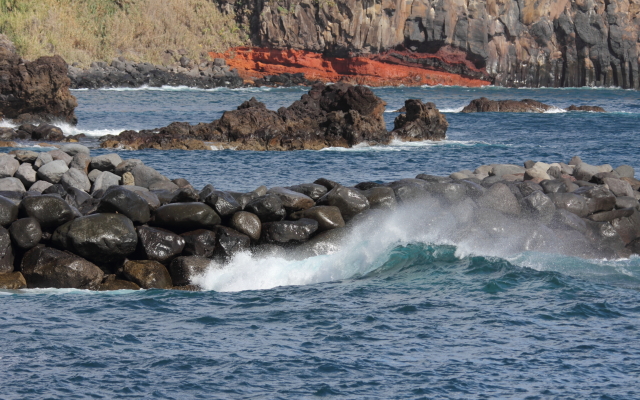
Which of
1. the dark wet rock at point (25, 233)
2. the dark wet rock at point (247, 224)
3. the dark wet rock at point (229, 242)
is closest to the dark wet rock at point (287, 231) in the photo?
the dark wet rock at point (247, 224)

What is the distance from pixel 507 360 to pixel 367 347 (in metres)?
1.16

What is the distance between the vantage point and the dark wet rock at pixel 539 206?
419 inches

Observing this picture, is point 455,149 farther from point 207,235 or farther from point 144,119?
point 207,235

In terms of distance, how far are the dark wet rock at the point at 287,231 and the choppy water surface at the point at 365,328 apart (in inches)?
15.0

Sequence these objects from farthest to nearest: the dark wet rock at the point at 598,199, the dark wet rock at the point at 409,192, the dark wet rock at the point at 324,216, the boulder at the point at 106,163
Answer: the boulder at the point at 106,163, the dark wet rock at the point at 598,199, the dark wet rock at the point at 409,192, the dark wet rock at the point at 324,216

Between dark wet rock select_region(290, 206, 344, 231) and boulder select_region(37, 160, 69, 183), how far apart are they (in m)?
3.94

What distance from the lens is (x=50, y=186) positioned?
11.1m

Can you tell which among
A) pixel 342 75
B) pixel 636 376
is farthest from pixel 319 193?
pixel 342 75

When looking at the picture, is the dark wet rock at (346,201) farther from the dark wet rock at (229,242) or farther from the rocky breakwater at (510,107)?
the rocky breakwater at (510,107)

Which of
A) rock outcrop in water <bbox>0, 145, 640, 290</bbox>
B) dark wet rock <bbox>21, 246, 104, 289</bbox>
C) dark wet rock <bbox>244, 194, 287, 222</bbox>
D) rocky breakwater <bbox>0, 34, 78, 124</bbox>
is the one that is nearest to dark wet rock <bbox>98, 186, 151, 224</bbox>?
rock outcrop in water <bbox>0, 145, 640, 290</bbox>

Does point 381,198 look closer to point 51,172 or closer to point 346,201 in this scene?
point 346,201

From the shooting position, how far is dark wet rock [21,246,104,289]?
28.1 ft

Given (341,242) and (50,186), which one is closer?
(341,242)

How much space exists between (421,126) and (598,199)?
17970 millimetres
